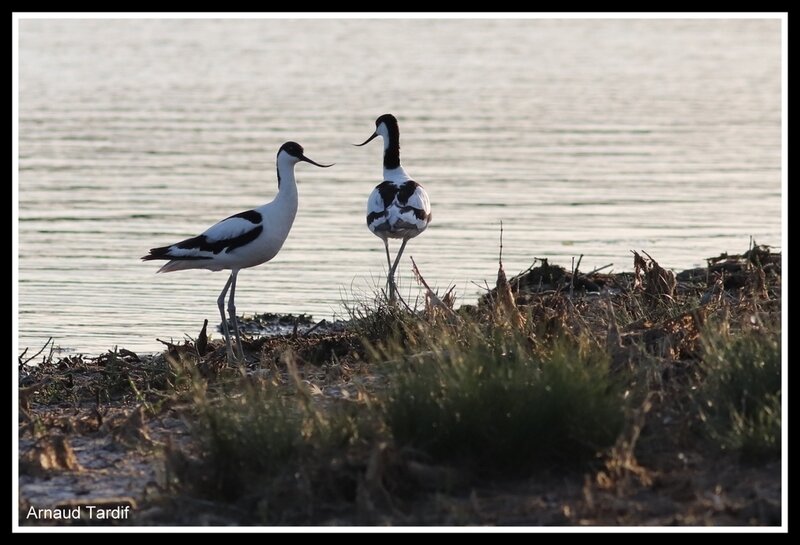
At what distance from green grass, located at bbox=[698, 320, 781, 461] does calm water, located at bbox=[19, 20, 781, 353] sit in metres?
5.17

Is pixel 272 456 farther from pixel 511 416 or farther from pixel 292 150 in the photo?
pixel 292 150

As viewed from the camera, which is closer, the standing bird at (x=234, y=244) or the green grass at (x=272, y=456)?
the green grass at (x=272, y=456)

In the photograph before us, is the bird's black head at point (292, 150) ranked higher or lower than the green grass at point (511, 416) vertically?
higher

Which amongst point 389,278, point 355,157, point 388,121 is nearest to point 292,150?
point 389,278

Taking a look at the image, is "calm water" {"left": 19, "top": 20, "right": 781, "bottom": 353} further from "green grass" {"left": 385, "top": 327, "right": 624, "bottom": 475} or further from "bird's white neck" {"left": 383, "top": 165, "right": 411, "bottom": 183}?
"green grass" {"left": 385, "top": 327, "right": 624, "bottom": 475}

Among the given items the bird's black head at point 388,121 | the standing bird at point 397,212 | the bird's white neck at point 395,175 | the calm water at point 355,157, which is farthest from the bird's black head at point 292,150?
the bird's black head at point 388,121

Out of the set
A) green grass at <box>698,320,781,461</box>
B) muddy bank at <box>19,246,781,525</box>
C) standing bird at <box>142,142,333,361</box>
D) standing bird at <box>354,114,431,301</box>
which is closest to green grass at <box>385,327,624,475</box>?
muddy bank at <box>19,246,781,525</box>

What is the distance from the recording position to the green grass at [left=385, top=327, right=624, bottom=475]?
5699 mm

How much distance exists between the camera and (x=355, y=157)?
63.5 feet

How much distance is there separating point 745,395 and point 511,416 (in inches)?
42.0

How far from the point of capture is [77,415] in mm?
7480

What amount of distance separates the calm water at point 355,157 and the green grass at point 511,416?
4784 millimetres

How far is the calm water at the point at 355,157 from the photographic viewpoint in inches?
497

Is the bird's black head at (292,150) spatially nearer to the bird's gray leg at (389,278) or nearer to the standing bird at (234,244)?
the standing bird at (234,244)
